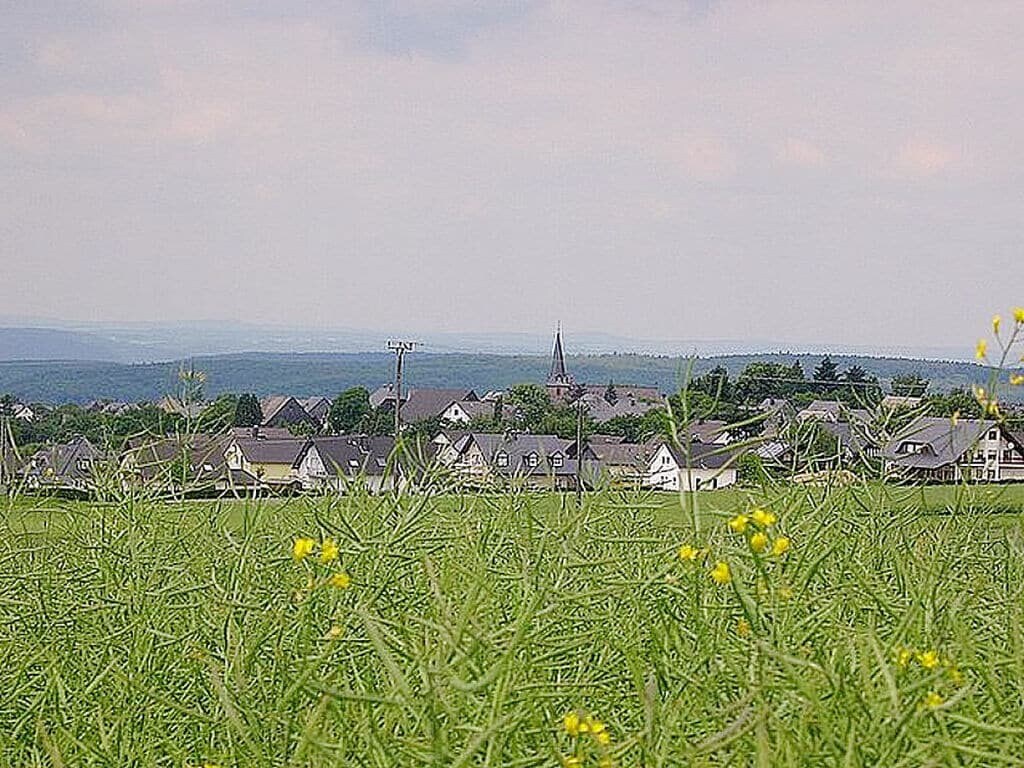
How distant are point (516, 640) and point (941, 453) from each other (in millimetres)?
1336

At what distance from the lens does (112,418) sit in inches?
128

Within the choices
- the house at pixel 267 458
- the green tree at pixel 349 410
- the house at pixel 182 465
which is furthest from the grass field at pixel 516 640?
the green tree at pixel 349 410

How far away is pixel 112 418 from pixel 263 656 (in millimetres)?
1915

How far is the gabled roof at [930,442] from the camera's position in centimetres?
190

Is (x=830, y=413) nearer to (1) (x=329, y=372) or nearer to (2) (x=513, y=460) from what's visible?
(2) (x=513, y=460)

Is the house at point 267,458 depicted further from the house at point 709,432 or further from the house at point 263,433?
the house at point 709,432

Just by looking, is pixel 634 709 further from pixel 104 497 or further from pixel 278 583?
pixel 104 497

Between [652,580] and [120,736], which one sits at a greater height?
[652,580]

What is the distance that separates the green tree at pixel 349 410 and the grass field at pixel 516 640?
8.37ft

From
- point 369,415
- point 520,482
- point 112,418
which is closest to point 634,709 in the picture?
point 520,482

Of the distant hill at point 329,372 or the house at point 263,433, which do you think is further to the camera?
the distant hill at point 329,372

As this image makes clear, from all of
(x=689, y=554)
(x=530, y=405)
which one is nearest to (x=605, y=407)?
(x=530, y=405)

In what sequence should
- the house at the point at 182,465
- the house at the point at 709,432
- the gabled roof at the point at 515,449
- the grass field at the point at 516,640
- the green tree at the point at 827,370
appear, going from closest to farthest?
the grass field at the point at 516,640 < the house at the point at 709,432 < the house at the point at 182,465 < the gabled roof at the point at 515,449 < the green tree at the point at 827,370

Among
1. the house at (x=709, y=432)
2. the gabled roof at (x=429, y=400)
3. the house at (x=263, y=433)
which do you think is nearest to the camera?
the house at (x=709, y=432)
